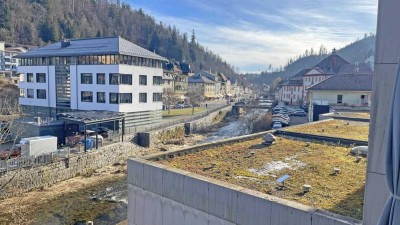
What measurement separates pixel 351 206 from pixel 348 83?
107 feet

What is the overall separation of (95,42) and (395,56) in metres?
40.2

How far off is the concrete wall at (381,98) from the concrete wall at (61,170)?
18681 mm

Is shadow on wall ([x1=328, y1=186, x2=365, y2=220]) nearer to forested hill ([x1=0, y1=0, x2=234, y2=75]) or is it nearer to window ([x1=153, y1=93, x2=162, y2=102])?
window ([x1=153, y1=93, x2=162, y2=102])

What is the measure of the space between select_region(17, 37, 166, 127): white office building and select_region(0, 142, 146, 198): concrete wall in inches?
260

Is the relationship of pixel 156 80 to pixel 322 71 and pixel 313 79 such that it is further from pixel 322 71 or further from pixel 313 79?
pixel 322 71

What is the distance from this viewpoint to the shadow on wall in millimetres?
5855

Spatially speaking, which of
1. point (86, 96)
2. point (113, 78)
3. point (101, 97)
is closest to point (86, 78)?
point (86, 96)

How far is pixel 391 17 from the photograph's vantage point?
381 cm

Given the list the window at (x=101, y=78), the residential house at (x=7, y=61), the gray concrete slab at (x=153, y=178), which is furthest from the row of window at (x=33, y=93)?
the residential house at (x=7, y=61)

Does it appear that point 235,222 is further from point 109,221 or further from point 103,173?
point 103,173

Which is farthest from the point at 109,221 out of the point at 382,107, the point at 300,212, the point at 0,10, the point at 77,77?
the point at 0,10

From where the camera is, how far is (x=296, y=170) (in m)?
9.33

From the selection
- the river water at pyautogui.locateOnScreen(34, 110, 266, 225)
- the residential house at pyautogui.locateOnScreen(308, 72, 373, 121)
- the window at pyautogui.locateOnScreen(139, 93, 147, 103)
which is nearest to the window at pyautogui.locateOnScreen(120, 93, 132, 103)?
the window at pyautogui.locateOnScreen(139, 93, 147, 103)

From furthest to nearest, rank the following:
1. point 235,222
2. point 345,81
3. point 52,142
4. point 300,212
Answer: point 345,81, point 52,142, point 235,222, point 300,212
